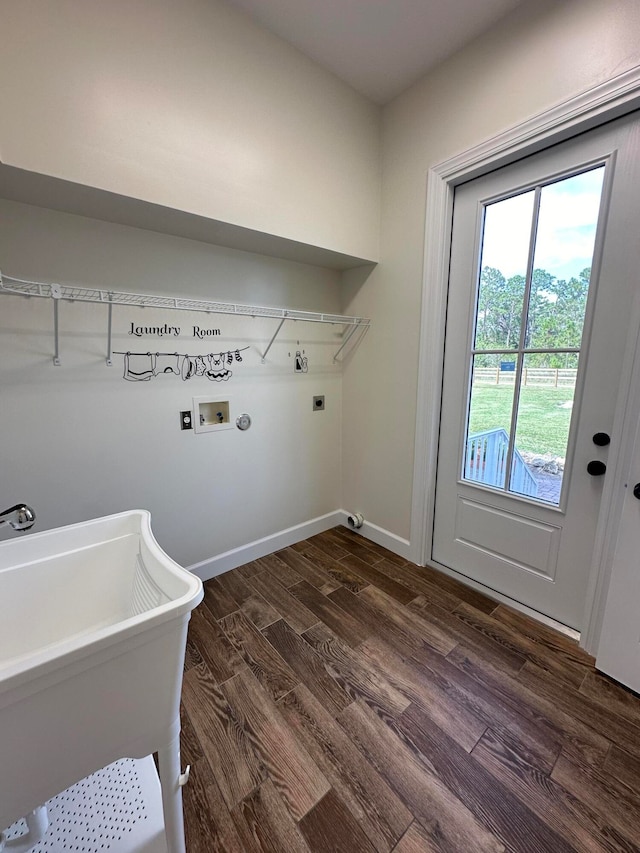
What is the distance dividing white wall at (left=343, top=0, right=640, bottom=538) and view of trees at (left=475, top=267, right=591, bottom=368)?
374 mm

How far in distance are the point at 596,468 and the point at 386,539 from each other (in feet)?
4.35

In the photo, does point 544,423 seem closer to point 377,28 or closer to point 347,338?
point 347,338

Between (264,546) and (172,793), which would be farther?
(264,546)

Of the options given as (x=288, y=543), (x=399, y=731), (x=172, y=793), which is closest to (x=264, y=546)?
(x=288, y=543)

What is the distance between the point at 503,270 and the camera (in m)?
1.72

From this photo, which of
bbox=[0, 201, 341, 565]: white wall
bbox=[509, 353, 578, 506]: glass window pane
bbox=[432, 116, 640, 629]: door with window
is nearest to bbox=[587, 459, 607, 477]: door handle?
bbox=[432, 116, 640, 629]: door with window

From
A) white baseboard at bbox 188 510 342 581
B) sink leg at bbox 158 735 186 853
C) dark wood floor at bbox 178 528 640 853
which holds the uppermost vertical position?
sink leg at bbox 158 735 186 853

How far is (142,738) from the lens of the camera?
74cm

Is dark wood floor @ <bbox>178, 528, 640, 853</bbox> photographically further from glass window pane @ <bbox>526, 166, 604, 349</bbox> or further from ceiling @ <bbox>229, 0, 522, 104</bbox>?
ceiling @ <bbox>229, 0, 522, 104</bbox>

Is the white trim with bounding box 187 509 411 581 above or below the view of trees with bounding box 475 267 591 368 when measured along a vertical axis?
below

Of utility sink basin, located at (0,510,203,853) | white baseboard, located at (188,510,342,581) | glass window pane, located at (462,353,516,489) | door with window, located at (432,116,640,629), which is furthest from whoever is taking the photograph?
white baseboard, located at (188,510,342,581)

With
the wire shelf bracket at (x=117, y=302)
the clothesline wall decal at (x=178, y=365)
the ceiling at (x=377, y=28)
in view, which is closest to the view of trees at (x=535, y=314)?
the wire shelf bracket at (x=117, y=302)

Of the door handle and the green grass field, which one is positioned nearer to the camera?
the door handle

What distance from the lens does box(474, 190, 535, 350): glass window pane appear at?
1.64 m
